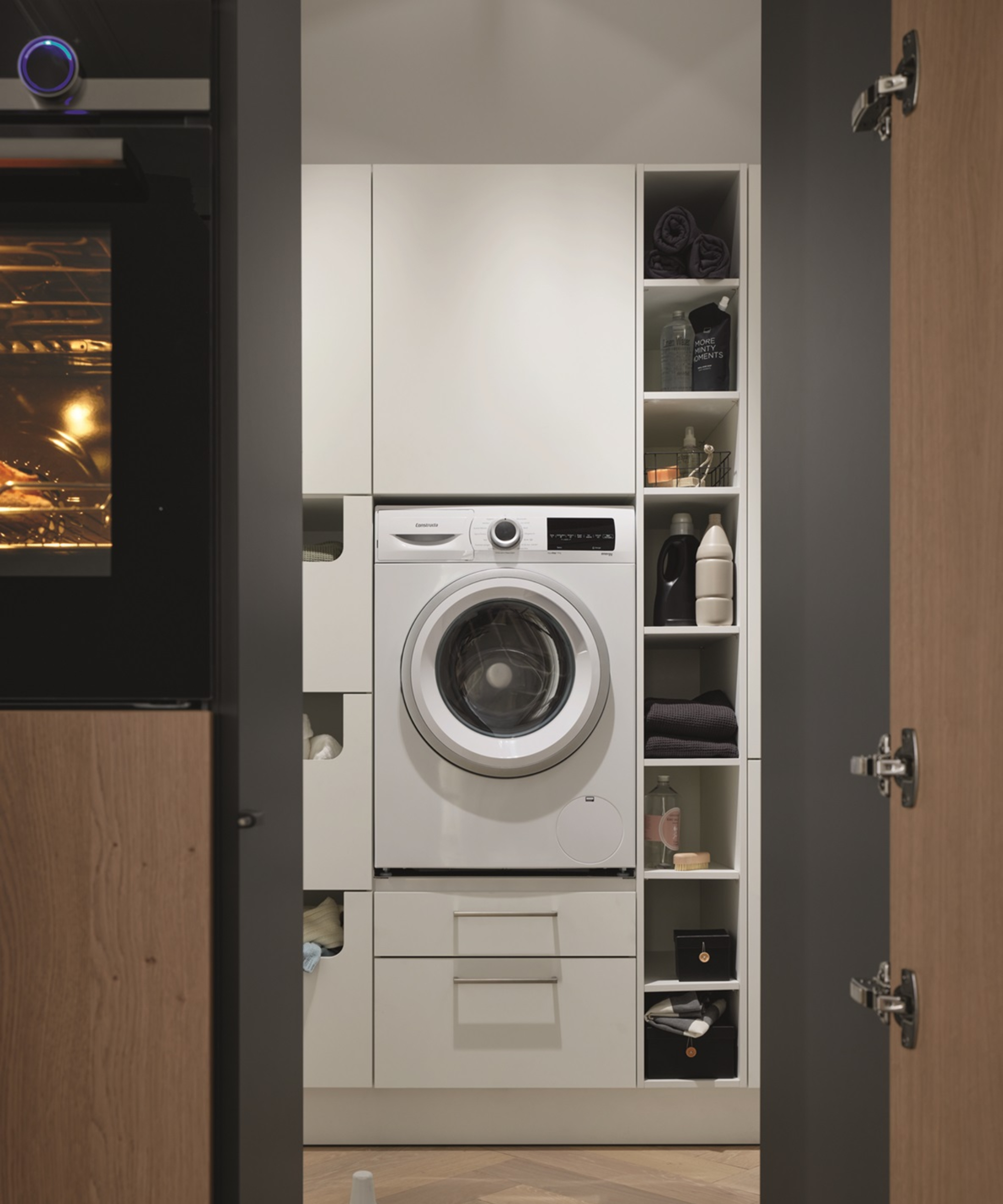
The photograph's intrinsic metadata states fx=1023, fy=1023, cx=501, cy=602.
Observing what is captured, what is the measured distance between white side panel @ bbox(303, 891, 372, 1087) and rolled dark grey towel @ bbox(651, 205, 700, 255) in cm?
178

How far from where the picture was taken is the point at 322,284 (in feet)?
8.45

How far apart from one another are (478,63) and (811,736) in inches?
97.0

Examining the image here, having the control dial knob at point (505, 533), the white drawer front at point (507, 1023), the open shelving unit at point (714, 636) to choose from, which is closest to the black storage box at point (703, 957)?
the open shelving unit at point (714, 636)

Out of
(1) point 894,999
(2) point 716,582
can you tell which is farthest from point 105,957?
(2) point 716,582

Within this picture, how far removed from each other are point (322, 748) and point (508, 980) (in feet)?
2.36

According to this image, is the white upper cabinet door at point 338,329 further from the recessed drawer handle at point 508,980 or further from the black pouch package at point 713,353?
the recessed drawer handle at point 508,980

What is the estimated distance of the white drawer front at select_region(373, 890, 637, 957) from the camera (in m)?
2.46

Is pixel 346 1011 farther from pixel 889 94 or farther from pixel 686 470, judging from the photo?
pixel 889 94

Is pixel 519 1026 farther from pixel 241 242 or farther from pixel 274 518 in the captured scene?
pixel 241 242

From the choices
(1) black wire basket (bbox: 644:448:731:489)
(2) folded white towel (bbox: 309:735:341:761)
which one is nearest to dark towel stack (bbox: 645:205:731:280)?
(1) black wire basket (bbox: 644:448:731:489)

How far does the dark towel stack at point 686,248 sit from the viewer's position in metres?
2.60

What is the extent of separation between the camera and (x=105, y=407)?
3.47 ft

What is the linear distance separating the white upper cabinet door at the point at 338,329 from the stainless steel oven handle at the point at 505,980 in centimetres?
121

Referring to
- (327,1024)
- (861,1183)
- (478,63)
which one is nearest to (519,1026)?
(327,1024)
